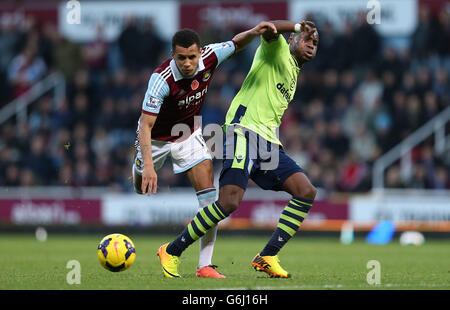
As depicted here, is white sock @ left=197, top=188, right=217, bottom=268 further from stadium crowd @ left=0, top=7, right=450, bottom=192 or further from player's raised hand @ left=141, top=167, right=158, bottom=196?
stadium crowd @ left=0, top=7, right=450, bottom=192

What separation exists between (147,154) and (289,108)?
35.8 ft

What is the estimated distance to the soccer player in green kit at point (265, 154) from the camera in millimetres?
7883

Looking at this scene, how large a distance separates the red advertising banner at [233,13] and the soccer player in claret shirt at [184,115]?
37.3 ft

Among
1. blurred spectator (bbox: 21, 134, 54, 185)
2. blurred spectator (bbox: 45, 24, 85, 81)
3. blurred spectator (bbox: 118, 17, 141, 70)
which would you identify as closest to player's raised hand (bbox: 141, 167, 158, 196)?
blurred spectator (bbox: 21, 134, 54, 185)

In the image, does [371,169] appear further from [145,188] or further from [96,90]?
[145,188]

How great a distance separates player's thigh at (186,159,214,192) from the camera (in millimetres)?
8383

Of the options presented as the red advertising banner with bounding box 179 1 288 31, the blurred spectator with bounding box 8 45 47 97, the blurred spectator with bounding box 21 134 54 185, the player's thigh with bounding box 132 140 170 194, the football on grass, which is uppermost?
the red advertising banner with bounding box 179 1 288 31

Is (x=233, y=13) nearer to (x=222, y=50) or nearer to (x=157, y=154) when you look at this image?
(x=222, y=50)

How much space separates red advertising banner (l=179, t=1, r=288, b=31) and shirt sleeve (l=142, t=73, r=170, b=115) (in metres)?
11.9

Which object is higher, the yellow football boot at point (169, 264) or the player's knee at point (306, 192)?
the player's knee at point (306, 192)

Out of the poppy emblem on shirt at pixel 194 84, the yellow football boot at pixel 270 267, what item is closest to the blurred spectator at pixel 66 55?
the poppy emblem on shirt at pixel 194 84

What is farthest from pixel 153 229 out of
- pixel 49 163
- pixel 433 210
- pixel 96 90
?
pixel 433 210

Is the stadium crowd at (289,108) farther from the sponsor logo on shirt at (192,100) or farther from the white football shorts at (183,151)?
the sponsor logo on shirt at (192,100)

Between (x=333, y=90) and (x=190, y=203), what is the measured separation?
13.0ft
